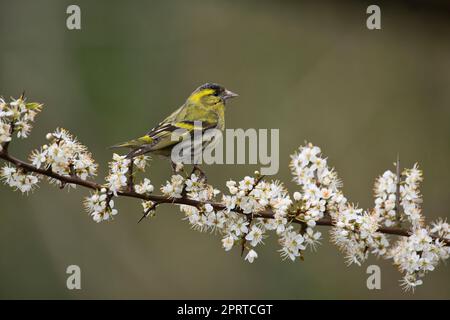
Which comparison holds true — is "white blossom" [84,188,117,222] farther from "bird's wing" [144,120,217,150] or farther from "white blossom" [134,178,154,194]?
"bird's wing" [144,120,217,150]

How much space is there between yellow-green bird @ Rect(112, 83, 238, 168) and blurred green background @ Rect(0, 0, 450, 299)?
314cm

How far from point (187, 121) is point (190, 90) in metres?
4.05

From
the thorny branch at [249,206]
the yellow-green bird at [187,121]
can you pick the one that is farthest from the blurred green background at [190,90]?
the thorny branch at [249,206]

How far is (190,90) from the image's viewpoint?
9.30 m

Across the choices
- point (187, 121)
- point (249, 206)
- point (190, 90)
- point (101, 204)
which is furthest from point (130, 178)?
point (190, 90)

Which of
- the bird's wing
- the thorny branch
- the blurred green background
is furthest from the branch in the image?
the blurred green background

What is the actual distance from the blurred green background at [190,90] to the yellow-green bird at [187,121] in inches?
124

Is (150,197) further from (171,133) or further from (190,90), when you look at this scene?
(190,90)

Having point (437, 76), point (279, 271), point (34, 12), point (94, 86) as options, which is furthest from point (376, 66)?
point (34, 12)

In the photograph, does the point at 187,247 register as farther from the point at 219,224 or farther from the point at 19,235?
the point at 219,224

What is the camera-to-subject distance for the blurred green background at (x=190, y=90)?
9031 mm

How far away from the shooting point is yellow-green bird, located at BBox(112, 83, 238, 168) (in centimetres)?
452

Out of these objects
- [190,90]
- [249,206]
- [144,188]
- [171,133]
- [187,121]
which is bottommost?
[249,206]

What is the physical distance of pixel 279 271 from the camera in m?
8.73
